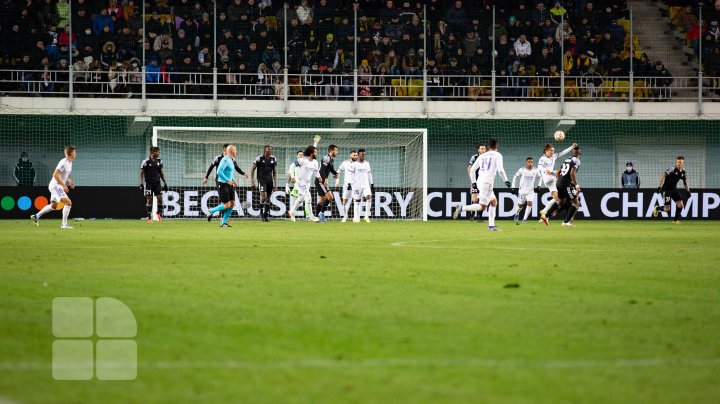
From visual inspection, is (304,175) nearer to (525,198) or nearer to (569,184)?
(525,198)

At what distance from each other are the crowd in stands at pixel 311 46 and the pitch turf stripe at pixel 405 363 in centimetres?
2890

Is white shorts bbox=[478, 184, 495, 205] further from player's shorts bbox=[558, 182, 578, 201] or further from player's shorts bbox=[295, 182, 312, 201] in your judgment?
player's shorts bbox=[295, 182, 312, 201]

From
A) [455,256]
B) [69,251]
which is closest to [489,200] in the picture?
[455,256]

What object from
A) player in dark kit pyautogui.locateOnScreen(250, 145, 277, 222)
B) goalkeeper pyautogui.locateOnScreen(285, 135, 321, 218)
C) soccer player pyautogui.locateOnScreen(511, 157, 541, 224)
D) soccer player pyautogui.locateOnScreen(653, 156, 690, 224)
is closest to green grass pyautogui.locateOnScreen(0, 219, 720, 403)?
player in dark kit pyautogui.locateOnScreen(250, 145, 277, 222)

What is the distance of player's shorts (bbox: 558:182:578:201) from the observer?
27.8 m

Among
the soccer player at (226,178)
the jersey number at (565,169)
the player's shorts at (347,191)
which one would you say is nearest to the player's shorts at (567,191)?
the jersey number at (565,169)

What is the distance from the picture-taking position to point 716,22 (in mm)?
39375

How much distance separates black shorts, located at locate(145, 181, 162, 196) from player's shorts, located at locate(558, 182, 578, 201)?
38.0 feet

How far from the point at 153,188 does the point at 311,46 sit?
9.93m

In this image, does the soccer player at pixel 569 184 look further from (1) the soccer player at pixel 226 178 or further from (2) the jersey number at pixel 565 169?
(1) the soccer player at pixel 226 178

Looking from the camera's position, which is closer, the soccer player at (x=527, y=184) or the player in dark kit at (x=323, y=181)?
the player in dark kit at (x=323, y=181)

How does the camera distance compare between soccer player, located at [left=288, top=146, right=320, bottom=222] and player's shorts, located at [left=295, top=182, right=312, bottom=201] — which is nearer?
soccer player, located at [left=288, top=146, right=320, bottom=222]

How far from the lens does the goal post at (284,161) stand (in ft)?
111

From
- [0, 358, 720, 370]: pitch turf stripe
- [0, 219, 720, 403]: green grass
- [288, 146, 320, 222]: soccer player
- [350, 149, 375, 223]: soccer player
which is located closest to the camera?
[0, 219, 720, 403]: green grass
